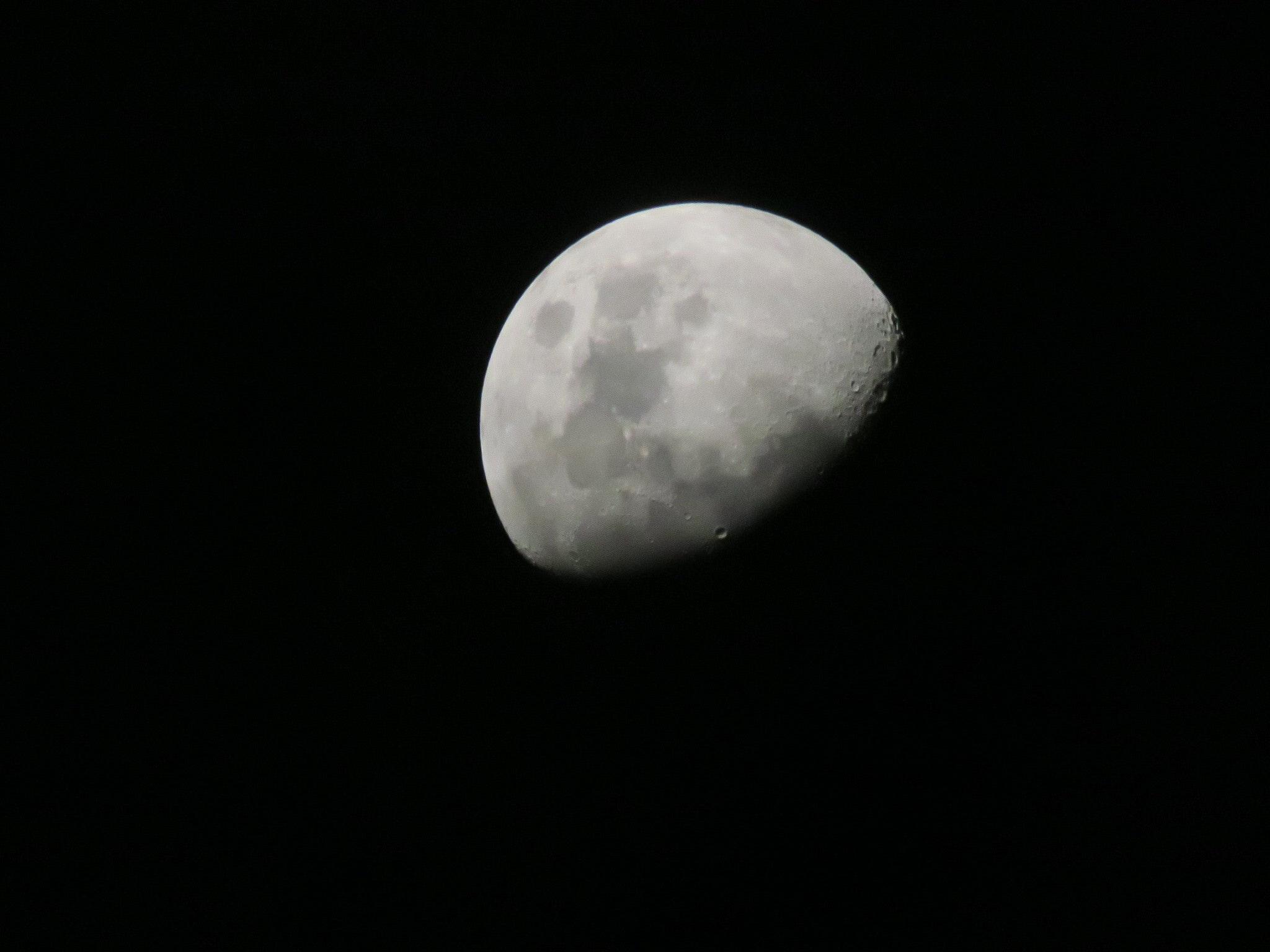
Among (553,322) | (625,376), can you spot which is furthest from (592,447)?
(553,322)

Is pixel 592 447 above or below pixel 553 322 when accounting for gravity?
below

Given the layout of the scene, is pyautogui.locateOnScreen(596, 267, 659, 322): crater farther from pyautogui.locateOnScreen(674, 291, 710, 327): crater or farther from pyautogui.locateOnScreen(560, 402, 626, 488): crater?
pyautogui.locateOnScreen(560, 402, 626, 488): crater

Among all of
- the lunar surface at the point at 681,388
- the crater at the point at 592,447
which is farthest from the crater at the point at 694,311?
the crater at the point at 592,447

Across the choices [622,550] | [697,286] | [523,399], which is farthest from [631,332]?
[622,550]

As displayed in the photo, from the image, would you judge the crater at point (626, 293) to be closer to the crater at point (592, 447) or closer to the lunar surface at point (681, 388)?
the lunar surface at point (681, 388)

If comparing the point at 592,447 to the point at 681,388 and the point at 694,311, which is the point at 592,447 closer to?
the point at 681,388

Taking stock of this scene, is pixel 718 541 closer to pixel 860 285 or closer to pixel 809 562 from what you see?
pixel 809 562

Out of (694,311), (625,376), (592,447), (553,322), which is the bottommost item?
(592,447)

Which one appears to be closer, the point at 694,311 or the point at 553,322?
the point at 694,311
